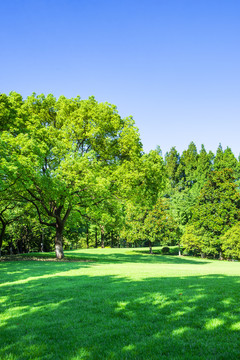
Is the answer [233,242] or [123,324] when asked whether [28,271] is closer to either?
[123,324]

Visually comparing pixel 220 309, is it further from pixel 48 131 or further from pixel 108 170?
pixel 48 131

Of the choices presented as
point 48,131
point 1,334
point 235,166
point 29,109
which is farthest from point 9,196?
point 235,166

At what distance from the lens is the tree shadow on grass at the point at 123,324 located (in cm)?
358

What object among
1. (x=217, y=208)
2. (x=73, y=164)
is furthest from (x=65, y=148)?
(x=217, y=208)

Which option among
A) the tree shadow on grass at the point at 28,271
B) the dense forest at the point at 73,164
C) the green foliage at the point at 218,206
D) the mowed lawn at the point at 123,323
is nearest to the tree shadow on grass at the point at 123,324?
the mowed lawn at the point at 123,323

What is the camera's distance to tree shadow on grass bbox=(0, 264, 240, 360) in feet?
11.8

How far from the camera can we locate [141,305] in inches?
218

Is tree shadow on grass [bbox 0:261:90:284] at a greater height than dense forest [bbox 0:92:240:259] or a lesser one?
lesser

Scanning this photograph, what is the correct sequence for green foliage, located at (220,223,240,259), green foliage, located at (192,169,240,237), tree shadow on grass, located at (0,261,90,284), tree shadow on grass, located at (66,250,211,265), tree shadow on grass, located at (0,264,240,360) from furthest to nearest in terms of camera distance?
green foliage, located at (192,169,240,237) < green foliage, located at (220,223,240,259) < tree shadow on grass, located at (66,250,211,265) < tree shadow on grass, located at (0,261,90,284) < tree shadow on grass, located at (0,264,240,360)

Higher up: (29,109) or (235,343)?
(29,109)

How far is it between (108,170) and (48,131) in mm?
5982

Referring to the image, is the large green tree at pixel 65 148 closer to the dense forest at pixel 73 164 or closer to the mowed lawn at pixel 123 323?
the dense forest at pixel 73 164

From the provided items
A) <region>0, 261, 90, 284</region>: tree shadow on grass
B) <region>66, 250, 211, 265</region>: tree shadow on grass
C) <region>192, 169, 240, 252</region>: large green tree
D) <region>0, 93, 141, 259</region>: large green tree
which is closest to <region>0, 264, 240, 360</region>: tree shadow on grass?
<region>0, 261, 90, 284</region>: tree shadow on grass

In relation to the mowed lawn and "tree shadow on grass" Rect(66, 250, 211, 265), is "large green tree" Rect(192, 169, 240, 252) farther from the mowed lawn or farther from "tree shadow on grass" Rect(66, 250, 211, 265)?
the mowed lawn
